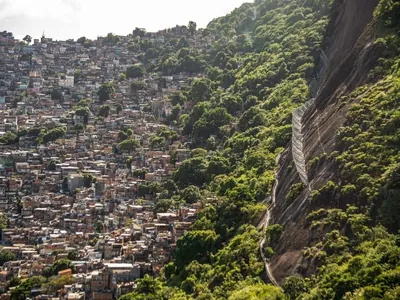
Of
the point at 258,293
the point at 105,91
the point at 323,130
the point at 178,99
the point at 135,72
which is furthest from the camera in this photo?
the point at 135,72

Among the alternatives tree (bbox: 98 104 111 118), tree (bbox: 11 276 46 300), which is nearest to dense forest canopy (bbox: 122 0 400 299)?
tree (bbox: 11 276 46 300)

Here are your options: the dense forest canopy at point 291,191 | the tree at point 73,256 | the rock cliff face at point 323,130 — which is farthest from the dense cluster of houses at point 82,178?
the rock cliff face at point 323,130

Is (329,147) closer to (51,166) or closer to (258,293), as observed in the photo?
(258,293)

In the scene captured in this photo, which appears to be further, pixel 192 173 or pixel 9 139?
pixel 9 139

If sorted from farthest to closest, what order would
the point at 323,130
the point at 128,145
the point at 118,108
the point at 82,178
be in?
the point at 118,108, the point at 128,145, the point at 82,178, the point at 323,130

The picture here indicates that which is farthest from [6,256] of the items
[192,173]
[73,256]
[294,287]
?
[294,287]

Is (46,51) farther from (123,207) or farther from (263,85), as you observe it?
(123,207)

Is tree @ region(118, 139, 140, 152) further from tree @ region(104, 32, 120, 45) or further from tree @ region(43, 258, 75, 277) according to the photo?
tree @ region(104, 32, 120, 45)

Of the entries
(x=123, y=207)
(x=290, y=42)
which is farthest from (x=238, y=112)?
(x=123, y=207)

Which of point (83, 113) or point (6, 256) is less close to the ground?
point (83, 113)
